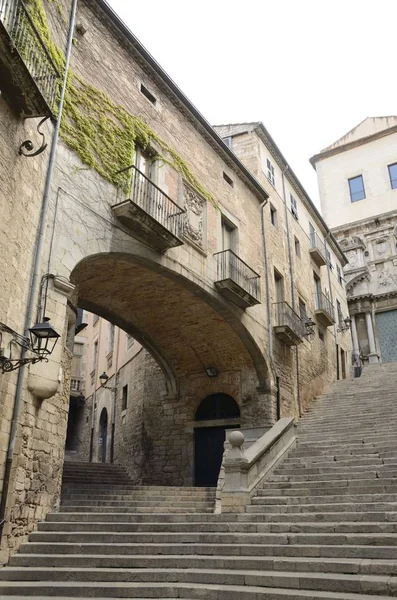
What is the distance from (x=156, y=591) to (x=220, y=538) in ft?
4.57

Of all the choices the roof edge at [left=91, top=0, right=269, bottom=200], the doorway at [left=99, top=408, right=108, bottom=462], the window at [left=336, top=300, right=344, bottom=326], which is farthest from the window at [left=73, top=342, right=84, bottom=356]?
the roof edge at [left=91, top=0, right=269, bottom=200]

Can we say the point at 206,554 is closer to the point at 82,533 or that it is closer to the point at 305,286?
the point at 82,533

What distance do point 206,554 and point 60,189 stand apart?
625 centimetres

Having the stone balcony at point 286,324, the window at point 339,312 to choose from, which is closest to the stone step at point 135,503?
the stone balcony at point 286,324

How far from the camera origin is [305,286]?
2002 centimetres

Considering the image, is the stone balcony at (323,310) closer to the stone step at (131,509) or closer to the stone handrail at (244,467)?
the stone handrail at (244,467)

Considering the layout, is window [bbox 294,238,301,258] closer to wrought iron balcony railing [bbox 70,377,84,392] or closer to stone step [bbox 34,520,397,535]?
wrought iron balcony railing [bbox 70,377,84,392]

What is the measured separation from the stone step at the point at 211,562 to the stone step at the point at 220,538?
378 mm

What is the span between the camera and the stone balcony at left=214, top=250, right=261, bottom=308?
1270 centimetres

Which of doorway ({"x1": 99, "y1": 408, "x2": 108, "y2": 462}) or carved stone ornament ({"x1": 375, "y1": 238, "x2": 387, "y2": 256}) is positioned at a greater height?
carved stone ornament ({"x1": 375, "y1": 238, "x2": 387, "y2": 256})

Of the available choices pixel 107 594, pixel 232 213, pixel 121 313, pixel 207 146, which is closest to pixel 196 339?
pixel 121 313

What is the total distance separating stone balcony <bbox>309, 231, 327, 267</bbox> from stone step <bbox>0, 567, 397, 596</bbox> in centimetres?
1717

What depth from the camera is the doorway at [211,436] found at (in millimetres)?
14531

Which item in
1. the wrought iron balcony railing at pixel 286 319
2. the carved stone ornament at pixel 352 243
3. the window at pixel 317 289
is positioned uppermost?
the carved stone ornament at pixel 352 243
